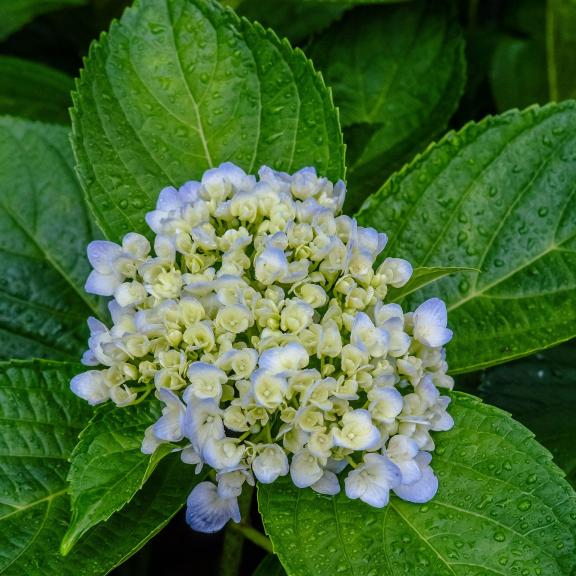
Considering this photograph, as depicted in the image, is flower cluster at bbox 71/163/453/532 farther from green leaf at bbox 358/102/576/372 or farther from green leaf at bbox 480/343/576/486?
green leaf at bbox 480/343/576/486

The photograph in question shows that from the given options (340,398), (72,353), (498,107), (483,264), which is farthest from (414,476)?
(498,107)

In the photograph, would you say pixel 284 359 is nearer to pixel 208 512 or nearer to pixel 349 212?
pixel 208 512

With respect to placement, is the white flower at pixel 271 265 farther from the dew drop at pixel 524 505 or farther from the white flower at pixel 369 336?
the dew drop at pixel 524 505

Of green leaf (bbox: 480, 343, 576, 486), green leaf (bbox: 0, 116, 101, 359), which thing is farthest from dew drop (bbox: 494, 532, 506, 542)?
green leaf (bbox: 0, 116, 101, 359)

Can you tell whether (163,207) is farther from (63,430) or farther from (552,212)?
(552,212)

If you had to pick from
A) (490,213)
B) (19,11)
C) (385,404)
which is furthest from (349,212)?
(19,11)
